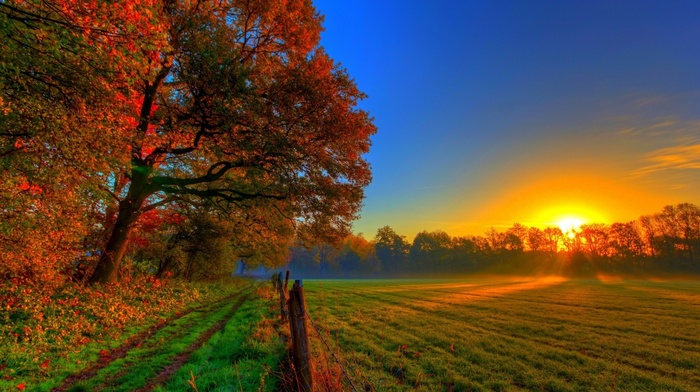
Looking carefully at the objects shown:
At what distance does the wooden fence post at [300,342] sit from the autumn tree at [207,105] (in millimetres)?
5910

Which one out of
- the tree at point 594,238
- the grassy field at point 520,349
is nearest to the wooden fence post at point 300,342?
the grassy field at point 520,349

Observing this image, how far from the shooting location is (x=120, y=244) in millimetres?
14500

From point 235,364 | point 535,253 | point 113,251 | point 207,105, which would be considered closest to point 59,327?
point 113,251

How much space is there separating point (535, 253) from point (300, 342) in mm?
120610

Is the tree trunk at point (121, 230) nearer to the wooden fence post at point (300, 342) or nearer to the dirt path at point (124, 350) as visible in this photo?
the dirt path at point (124, 350)

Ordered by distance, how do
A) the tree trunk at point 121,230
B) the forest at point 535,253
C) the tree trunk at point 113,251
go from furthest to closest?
the forest at point 535,253 → the tree trunk at point 121,230 → the tree trunk at point 113,251

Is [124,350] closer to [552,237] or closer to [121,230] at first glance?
[121,230]

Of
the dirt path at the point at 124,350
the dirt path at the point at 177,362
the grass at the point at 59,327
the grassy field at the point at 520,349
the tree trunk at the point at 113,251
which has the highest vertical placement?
the tree trunk at the point at 113,251

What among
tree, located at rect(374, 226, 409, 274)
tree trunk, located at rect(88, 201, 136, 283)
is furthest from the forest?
tree trunk, located at rect(88, 201, 136, 283)

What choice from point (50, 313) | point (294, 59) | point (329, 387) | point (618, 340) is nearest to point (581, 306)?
point (618, 340)

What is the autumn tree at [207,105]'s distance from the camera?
6.16 m

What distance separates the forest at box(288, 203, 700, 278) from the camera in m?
78.4

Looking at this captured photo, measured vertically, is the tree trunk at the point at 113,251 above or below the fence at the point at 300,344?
Answer: above

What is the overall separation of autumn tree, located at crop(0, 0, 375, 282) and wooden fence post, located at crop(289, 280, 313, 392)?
5910mm
